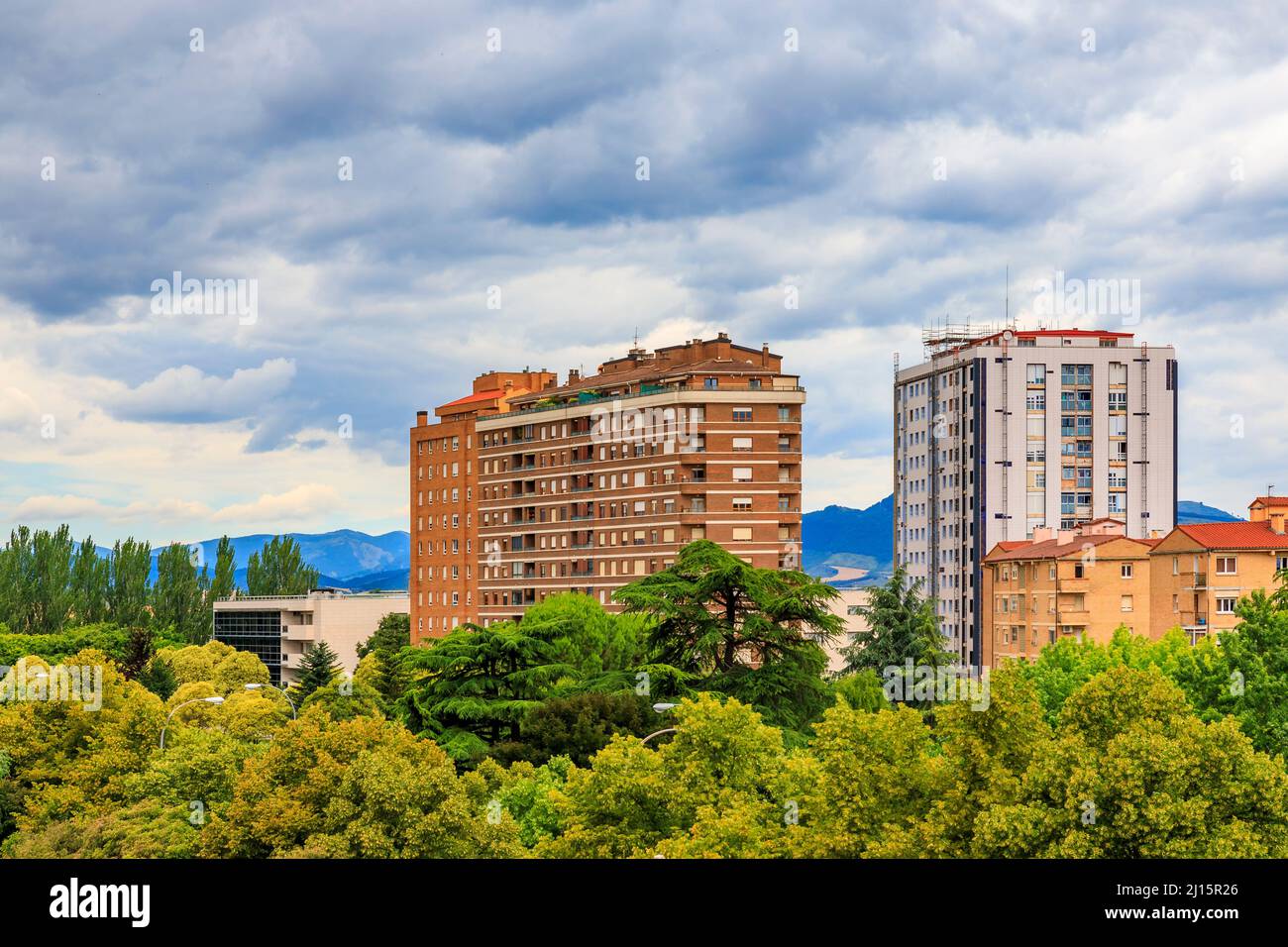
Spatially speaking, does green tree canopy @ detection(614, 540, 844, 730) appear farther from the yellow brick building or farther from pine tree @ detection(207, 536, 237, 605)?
pine tree @ detection(207, 536, 237, 605)

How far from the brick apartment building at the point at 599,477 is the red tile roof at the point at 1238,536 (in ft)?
82.4

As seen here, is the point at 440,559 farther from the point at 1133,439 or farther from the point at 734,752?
the point at 734,752

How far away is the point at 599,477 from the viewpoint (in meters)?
116

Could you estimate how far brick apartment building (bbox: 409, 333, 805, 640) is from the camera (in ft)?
354

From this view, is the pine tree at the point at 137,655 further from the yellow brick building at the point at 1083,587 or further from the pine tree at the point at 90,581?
the yellow brick building at the point at 1083,587

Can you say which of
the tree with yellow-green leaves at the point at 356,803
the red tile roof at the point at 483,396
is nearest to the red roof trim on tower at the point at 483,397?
the red tile roof at the point at 483,396

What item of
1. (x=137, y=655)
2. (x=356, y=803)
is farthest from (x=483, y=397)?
(x=356, y=803)

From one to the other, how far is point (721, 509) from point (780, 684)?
56.4m

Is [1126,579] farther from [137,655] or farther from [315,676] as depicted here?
[137,655]

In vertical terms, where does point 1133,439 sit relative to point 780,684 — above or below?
above
